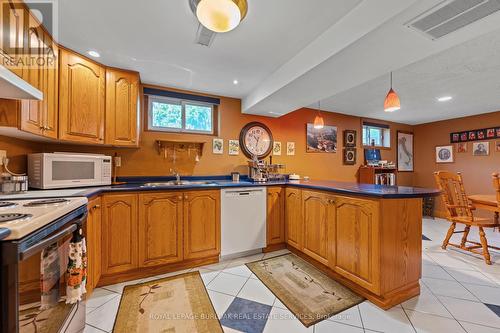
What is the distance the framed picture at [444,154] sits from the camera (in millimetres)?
4543

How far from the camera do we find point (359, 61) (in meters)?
1.70

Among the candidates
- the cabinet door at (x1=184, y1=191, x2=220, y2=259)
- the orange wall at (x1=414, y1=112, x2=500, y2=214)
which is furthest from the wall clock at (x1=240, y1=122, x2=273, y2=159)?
the orange wall at (x1=414, y1=112, x2=500, y2=214)

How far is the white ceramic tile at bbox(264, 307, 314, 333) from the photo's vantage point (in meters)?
1.39

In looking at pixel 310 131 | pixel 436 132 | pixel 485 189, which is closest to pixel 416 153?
pixel 436 132

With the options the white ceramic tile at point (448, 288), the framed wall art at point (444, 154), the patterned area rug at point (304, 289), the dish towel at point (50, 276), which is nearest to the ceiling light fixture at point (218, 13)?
the dish towel at point (50, 276)

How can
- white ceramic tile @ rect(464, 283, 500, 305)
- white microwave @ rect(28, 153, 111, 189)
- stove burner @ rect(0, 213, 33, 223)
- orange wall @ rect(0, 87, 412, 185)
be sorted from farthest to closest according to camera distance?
1. orange wall @ rect(0, 87, 412, 185)
2. white microwave @ rect(28, 153, 111, 189)
3. white ceramic tile @ rect(464, 283, 500, 305)
4. stove burner @ rect(0, 213, 33, 223)

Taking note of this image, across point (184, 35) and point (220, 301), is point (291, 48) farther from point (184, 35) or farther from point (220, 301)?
point (220, 301)

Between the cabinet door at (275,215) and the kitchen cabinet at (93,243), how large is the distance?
1.82 m

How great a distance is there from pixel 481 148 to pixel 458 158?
40cm

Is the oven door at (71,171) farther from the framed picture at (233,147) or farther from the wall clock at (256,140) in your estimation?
the wall clock at (256,140)

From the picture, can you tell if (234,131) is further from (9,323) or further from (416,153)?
(416,153)

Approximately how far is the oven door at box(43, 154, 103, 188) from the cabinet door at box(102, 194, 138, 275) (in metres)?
0.39

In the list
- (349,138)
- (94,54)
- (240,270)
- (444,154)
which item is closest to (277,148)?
(349,138)

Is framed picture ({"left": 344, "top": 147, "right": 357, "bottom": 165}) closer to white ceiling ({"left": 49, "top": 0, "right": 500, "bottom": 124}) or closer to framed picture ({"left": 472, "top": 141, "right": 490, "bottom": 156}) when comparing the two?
white ceiling ({"left": 49, "top": 0, "right": 500, "bottom": 124})
